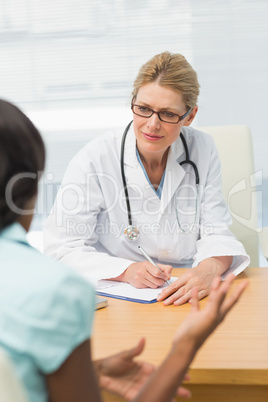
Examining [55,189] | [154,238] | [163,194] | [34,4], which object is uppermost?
[34,4]

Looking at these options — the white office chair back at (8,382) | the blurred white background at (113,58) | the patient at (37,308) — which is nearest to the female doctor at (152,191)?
the patient at (37,308)

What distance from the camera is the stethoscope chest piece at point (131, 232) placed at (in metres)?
1.72

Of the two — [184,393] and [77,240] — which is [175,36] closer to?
[77,240]

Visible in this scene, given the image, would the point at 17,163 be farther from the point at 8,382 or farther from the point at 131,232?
the point at 131,232

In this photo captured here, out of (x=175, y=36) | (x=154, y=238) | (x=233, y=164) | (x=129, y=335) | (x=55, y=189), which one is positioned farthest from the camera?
(x=55, y=189)

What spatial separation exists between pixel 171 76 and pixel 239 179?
577mm

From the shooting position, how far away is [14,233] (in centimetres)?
66

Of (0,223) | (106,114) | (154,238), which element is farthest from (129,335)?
(106,114)

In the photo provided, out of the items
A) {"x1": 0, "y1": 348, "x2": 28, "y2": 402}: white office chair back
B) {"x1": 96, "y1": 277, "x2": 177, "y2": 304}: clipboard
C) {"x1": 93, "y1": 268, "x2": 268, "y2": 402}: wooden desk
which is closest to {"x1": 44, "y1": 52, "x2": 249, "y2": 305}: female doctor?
{"x1": 96, "y1": 277, "x2": 177, "y2": 304}: clipboard

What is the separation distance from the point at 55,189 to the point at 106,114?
588 mm

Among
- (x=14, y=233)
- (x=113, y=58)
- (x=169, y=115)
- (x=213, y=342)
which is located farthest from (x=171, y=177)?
(x=113, y=58)

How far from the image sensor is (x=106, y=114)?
3.30 metres

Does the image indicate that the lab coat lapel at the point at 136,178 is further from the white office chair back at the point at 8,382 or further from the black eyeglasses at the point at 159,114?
the white office chair back at the point at 8,382

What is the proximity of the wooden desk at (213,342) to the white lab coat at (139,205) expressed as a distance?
418 mm
